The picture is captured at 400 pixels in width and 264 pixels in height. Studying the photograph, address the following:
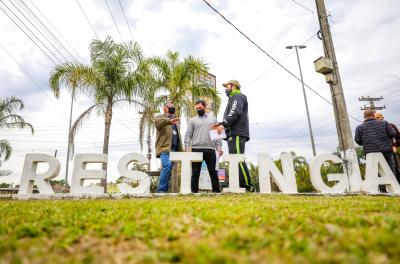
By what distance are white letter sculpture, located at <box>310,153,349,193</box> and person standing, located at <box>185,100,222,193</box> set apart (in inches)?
85.2

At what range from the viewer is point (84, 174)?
5.96m

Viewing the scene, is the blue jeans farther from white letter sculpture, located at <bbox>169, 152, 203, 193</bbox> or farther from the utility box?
the utility box

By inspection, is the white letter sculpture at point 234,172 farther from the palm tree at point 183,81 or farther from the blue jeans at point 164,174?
the palm tree at point 183,81

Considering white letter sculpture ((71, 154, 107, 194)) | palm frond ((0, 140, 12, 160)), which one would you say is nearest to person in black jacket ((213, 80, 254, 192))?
white letter sculpture ((71, 154, 107, 194))

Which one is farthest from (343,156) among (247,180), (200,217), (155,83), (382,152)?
(155,83)

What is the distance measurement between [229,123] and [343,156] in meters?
2.89

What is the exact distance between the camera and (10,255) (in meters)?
1.47

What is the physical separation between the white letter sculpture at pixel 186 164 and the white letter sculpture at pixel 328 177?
8.44ft

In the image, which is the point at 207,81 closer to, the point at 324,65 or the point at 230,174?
the point at 324,65

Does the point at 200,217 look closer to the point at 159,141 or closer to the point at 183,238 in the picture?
the point at 183,238

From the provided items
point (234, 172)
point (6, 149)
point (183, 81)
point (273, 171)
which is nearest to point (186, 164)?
point (234, 172)

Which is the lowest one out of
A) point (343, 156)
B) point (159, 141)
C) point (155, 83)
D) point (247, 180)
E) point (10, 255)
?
point (10, 255)

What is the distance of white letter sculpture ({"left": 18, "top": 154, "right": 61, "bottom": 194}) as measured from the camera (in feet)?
18.8

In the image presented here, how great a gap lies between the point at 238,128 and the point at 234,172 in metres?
0.98
